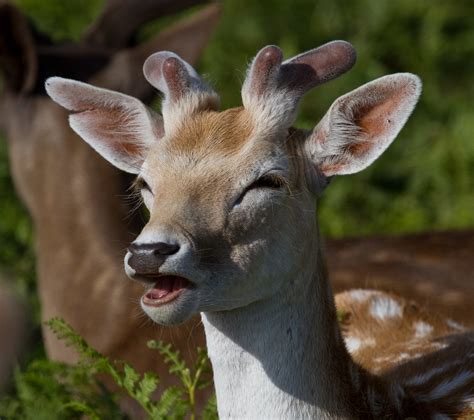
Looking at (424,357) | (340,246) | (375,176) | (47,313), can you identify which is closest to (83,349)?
(424,357)

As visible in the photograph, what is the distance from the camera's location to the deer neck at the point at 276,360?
3924mm

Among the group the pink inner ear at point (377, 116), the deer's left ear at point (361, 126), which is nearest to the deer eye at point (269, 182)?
the deer's left ear at point (361, 126)

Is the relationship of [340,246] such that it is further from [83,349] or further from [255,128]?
[255,128]

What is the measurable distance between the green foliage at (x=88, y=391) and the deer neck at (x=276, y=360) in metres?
0.55

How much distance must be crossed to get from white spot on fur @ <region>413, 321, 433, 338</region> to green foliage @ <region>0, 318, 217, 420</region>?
2.69 ft

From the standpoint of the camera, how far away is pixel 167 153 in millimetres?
3938

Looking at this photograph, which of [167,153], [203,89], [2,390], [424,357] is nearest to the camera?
[167,153]

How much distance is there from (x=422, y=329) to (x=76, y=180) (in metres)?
2.31

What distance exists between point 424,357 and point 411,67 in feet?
19.2

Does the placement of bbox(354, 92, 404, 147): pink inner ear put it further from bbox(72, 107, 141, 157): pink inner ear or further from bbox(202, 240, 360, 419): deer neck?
bbox(72, 107, 141, 157): pink inner ear

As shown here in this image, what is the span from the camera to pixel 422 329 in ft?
16.7

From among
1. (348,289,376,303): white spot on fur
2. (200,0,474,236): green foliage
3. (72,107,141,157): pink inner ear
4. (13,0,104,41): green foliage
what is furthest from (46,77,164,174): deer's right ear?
(13,0,104,41): green foliage

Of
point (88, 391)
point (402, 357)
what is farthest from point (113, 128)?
point (402, 357)

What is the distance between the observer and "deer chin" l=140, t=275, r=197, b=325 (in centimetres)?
364
